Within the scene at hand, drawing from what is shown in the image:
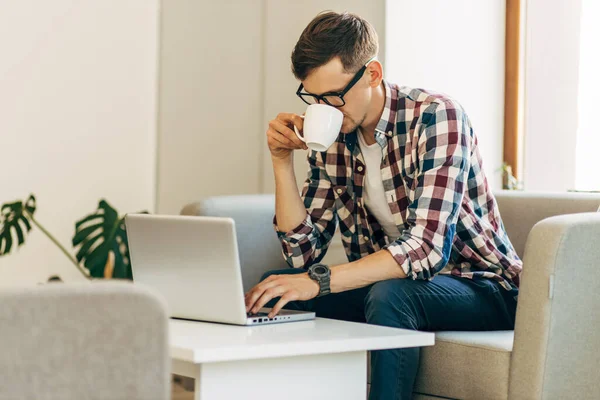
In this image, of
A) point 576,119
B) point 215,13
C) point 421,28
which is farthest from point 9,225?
point 576,119

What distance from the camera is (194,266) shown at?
1.55 meters

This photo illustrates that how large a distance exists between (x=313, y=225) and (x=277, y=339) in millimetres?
717

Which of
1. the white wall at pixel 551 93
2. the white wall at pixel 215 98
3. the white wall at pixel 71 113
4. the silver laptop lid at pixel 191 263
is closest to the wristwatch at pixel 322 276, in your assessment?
the silver laptop lid at pixel 191 263

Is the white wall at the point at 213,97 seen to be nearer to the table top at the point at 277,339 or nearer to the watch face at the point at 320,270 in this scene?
the watch face at the point at 320,270

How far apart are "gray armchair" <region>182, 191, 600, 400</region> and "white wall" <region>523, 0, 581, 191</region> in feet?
4.12

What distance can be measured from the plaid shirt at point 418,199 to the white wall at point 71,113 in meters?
1.74

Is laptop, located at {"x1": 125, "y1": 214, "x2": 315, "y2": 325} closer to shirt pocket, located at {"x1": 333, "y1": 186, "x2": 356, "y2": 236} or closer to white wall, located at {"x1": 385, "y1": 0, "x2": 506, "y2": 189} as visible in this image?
shirt pocket, located at {"x1": 333, "y1": 186, "x2": 356, "y2": 236}

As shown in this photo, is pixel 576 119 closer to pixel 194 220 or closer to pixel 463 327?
pixel 463 327

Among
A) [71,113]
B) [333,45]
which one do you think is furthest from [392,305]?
[71,113]

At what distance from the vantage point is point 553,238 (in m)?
1.62

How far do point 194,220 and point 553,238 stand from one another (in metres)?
0.66

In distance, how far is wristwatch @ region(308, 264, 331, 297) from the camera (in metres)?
1.68

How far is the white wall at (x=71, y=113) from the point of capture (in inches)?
136

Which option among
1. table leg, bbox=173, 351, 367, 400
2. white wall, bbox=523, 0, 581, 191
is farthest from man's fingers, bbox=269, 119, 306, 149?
white wall, bbox=523, 0, 581, 191
